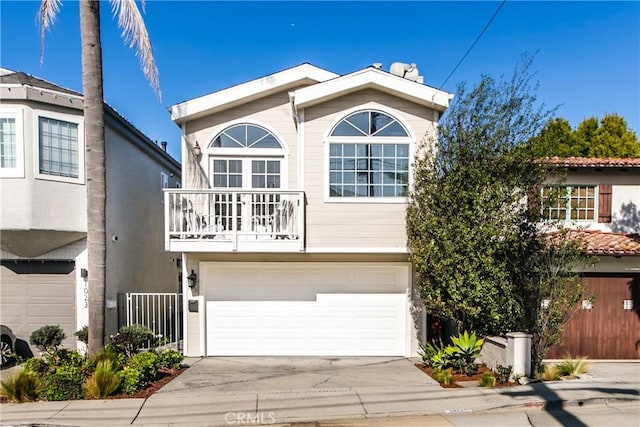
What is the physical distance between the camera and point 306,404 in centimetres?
623

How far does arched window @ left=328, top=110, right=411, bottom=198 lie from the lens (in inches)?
356

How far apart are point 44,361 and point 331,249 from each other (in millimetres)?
5624

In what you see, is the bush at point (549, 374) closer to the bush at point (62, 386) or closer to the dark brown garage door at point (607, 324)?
the dark brown garage door at point (607, 324)

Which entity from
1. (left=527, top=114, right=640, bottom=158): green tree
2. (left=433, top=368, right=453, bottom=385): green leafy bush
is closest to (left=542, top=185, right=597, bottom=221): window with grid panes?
(left=433, top=368, right=453, bottom=385): green leafy bush

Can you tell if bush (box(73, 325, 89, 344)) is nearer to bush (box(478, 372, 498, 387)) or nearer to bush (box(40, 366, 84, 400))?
bush (box(40, 366, 84, 400))

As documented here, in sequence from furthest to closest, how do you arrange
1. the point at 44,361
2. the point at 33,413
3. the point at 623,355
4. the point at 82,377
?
the point at 623,355, the point at 44,361, the point at 82,377, the point at 33,413

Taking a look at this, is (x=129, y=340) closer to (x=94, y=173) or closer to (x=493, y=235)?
(x=94, y=173)

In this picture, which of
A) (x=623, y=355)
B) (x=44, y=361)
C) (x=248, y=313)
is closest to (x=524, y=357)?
(x=623, y=355)

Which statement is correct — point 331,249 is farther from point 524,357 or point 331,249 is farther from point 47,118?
point 47,118

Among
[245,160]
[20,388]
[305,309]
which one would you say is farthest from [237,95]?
[20,388]

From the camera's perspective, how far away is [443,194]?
792cm

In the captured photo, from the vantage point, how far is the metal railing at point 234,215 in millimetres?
8625

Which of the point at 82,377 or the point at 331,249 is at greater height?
the point at 331,249

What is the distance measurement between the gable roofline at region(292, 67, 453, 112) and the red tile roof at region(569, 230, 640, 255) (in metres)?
4.02
